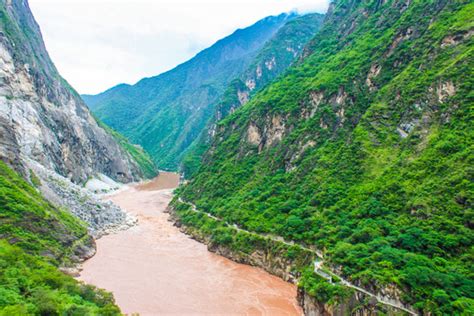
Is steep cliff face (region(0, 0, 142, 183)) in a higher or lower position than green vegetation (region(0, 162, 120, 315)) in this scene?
higher

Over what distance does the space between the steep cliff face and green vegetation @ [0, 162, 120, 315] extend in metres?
10.5

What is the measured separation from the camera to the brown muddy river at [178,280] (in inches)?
1419

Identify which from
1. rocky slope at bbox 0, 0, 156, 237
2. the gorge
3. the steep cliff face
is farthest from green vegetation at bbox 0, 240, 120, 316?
the steep cliff face

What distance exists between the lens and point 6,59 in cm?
8588

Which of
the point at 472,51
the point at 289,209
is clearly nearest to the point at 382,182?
the point at 289,209

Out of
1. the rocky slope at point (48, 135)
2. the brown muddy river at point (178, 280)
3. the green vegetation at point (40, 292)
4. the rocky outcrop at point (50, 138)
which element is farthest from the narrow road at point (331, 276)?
Result: the rocky slope at point (48, 135)

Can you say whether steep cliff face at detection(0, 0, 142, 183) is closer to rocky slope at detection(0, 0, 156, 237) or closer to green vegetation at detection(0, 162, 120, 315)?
rocky slope at detection(0, 0, 156, 237)

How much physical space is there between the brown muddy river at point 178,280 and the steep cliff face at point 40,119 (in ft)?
66.8

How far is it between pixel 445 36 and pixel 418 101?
12111 mm

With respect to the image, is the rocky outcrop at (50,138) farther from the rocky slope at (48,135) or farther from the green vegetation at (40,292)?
the green vegetation at (40,292)

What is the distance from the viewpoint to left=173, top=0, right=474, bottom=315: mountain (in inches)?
1294

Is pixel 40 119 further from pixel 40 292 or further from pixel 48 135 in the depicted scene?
pixel 40 292

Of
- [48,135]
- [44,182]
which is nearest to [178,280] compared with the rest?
[44,182]

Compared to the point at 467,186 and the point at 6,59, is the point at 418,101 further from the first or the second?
the point at 6,59
